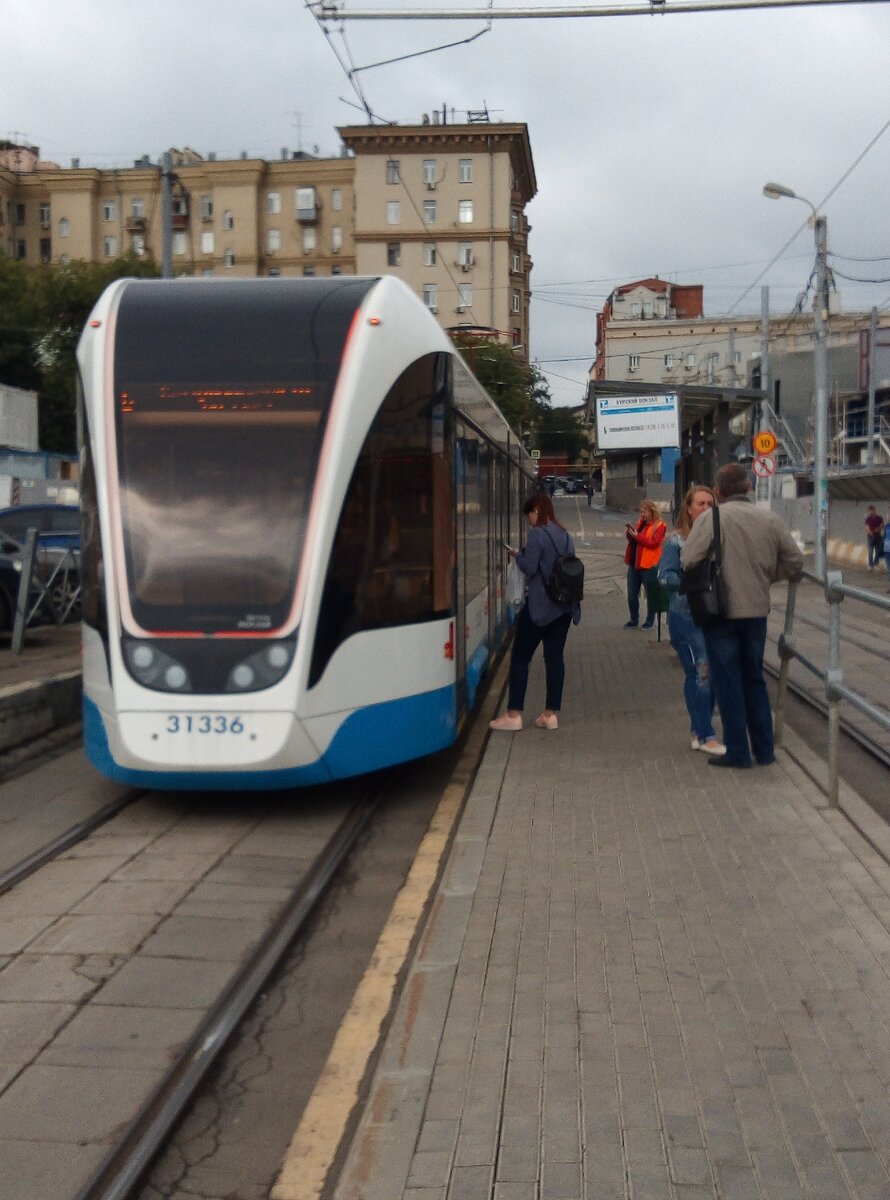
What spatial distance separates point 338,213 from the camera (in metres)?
84.5

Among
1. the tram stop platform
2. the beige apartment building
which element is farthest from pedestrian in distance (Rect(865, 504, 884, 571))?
the beige apartment building

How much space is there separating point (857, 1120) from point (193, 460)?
4852 millimetres

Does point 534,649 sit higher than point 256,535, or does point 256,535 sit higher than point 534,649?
point 256,535

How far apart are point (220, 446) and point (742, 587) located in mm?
2969

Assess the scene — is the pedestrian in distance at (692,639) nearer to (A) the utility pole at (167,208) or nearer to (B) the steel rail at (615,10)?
(B) the steel rail at (615,10)

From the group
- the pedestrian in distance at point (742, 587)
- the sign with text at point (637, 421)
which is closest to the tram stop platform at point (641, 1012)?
the pedestrian in distance at point (742, 587)

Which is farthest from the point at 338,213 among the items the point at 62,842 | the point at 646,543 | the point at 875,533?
the point at 62,842

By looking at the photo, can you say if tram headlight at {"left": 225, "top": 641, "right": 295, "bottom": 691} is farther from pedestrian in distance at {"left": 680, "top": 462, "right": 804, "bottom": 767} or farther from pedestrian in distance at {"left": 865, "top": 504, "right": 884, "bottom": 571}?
pedestrian in distance at {"left": 865, "top": 504, "right": 884, "bottom": 571}

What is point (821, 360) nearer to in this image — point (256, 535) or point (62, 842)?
point (256, 535)

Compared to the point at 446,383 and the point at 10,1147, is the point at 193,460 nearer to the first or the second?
the point at 446,383

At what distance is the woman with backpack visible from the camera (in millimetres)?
9680

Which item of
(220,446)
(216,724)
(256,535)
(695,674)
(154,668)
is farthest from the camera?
(695,674)

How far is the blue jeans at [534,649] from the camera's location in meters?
9.87

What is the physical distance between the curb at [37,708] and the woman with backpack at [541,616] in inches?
129
